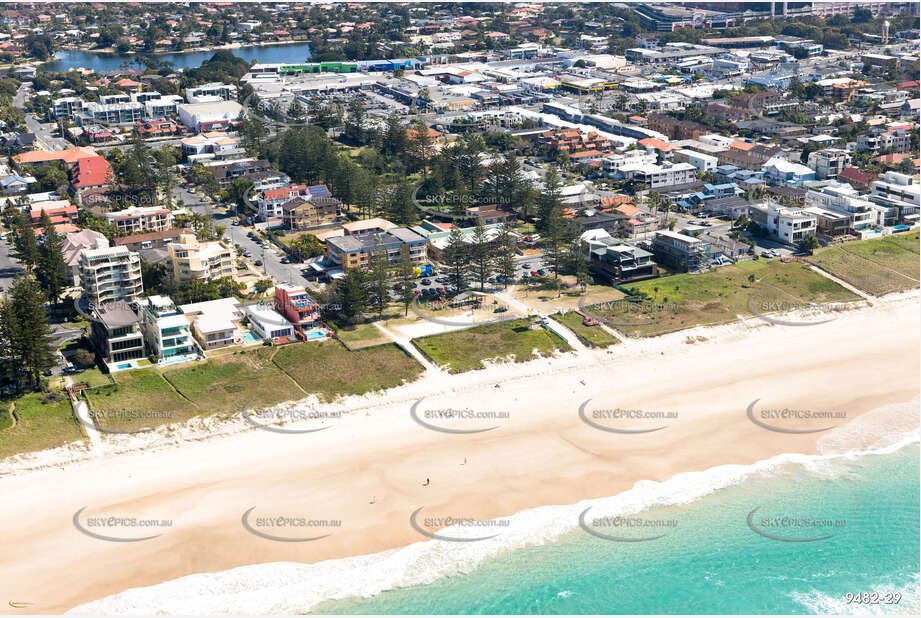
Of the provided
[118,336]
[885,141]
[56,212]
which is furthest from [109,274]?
[885,141]

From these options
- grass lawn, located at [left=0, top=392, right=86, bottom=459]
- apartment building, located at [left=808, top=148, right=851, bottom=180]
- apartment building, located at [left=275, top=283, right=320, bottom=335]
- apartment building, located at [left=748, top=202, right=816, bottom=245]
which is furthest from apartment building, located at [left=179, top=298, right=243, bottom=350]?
apartment building, located at [left=808, top=148, right=851, bottom=180]

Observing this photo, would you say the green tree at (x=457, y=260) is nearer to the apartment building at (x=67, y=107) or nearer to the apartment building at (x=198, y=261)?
the apartment building at (x=198, y=261)

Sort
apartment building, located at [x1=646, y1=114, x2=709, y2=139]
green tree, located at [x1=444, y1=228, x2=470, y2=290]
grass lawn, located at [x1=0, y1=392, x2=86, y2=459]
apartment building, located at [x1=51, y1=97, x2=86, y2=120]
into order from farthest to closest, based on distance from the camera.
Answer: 1. apartment building, located at [x1=51, y1=97, x2=86, y2=120]
2. apartment building, located at [x1=646, y1=114, x2=709, y2=139]
3. green tree, located at [x1=444, y1=228, x2=470, y2=290]
4. grass lawn, located at [x1=0, y1=392, x2=86, y2=459]

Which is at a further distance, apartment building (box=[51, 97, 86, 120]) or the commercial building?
apartment building (box=[51, 97, 86, 120])

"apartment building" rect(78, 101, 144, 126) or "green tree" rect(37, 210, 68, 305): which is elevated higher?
"apartment building" rect(78, 101, 144, 126)

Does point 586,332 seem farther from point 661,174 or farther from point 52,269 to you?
point 52,269

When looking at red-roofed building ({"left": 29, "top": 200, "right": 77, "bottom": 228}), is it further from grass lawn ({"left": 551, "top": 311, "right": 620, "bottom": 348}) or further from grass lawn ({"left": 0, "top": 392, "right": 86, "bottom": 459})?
grass lawn ({"left": 551, "top": 311, "right": 620, "bottom": 348})
